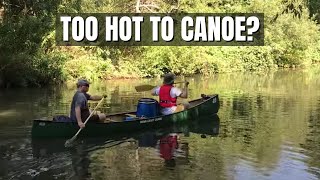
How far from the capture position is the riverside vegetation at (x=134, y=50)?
21594 mm

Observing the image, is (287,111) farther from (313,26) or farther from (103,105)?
(313,26)

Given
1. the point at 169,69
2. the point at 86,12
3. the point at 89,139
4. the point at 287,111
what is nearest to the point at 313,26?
the point at 169,69

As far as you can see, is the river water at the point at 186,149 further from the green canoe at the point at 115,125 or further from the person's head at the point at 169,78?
the person's head at the point at 169,78

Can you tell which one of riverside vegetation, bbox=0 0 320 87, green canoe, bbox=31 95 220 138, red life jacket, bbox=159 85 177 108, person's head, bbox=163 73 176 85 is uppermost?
riverside vegetation, bbox=0 0 320 87

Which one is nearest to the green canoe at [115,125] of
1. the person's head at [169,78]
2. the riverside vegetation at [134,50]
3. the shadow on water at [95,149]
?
the shadow on water at [95,149]

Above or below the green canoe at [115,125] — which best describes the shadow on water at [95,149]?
below

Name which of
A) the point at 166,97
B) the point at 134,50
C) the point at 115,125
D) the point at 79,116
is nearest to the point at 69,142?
the point at 79,116

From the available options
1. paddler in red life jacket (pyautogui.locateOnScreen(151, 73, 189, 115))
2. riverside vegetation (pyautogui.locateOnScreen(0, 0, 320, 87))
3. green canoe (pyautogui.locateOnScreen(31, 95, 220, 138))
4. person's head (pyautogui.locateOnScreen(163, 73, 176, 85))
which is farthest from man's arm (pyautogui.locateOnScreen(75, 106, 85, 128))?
riverside vegetation (pyautogui.locateOnScreen(0, 0, 320, 87))

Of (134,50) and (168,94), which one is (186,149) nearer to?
(168,94)

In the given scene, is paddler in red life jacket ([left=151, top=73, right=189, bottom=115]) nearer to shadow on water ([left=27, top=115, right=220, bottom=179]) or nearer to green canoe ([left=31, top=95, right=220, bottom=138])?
green canoe ([left=31, top=95, right=220, bottom=138])

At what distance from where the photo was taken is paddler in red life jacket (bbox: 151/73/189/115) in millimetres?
12805

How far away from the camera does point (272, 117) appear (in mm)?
14969

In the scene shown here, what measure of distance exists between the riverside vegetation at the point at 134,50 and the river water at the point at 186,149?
2.73 m

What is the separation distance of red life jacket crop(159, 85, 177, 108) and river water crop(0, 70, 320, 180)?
667 mm
